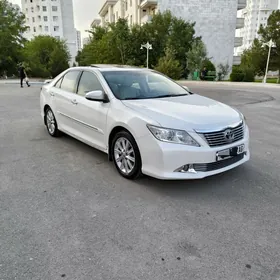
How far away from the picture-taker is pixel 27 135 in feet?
20.2

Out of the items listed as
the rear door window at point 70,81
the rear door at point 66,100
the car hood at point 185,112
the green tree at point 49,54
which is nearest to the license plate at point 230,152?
the car hood at point 185,112

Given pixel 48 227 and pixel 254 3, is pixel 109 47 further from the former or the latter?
pixel 254 3

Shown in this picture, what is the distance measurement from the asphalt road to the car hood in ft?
2.93

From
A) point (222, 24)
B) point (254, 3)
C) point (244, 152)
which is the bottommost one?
point (244, 152)

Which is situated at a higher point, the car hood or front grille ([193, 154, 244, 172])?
the car hood

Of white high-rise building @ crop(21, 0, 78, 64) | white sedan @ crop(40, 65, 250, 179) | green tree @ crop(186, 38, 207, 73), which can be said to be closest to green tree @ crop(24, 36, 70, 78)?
green tree @ crop(186, 38, 207, 73)

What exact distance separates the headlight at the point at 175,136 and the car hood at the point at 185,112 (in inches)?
2.4

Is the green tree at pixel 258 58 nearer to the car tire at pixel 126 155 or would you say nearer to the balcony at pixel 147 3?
the balcony at pixel 147 3

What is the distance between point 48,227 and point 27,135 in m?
3.96

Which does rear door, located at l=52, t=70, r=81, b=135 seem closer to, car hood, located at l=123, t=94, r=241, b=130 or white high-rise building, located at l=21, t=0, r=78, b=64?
car hood, located at l=123, t=94, r=241, b=130

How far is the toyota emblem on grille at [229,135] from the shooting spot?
11.0 feet

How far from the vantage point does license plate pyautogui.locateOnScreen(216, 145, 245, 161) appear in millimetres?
3279

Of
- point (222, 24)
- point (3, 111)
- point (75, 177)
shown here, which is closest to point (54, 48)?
point (222, 24)

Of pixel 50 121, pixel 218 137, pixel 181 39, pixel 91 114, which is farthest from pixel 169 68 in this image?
pixel 218 137
